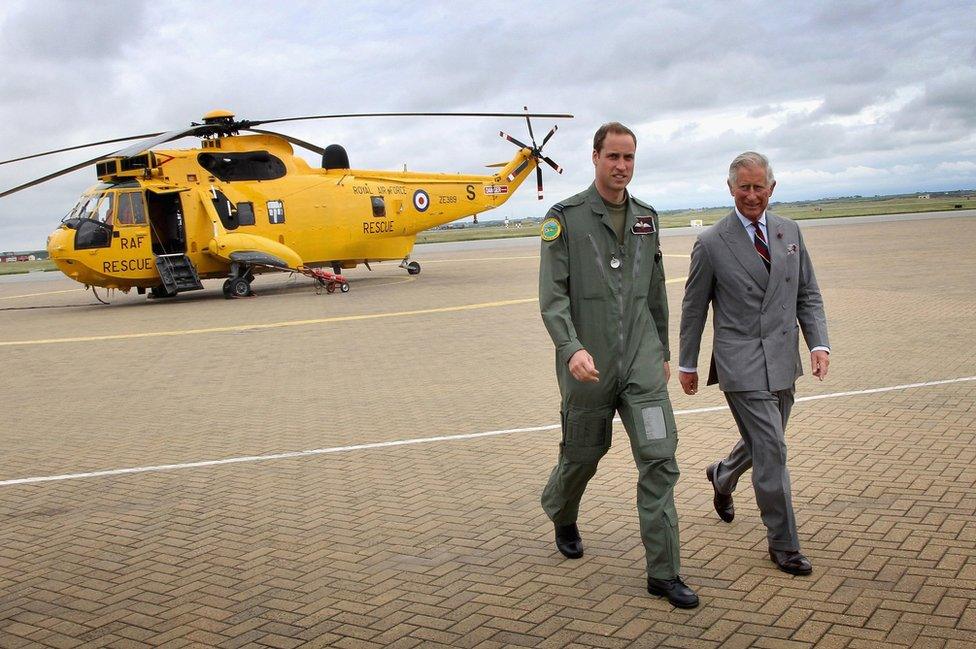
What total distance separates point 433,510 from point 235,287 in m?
18.0

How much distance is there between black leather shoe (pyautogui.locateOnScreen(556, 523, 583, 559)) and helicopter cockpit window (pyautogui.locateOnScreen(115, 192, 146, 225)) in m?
18.9

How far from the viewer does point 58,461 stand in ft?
25.2

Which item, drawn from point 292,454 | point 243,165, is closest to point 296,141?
point 243,165

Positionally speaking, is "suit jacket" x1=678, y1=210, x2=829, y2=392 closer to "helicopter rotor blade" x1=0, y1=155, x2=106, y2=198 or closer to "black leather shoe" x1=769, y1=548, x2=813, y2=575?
"black leather shoe" x1=769, y1=548, x2=813, y2=575

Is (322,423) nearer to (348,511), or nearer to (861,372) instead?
(348,511)

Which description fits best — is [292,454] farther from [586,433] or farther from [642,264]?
[642,264]

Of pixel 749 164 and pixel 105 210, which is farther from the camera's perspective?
pixel 105 210

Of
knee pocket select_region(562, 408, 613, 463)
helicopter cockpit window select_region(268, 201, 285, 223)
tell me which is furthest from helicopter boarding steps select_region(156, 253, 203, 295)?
knee pocket select_region(562, 408, 613, 463)

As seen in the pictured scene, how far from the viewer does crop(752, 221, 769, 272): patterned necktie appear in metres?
4.68

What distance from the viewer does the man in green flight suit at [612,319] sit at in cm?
435

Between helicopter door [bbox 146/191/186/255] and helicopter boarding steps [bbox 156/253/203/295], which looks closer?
helicopter boarding steps [bbox 156/253/203/295]

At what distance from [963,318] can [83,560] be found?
1135 centimetres

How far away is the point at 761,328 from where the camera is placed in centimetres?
463

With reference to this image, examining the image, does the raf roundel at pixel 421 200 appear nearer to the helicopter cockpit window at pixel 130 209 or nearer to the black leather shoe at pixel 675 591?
the helicopter cockpit window at pixel 130 209
